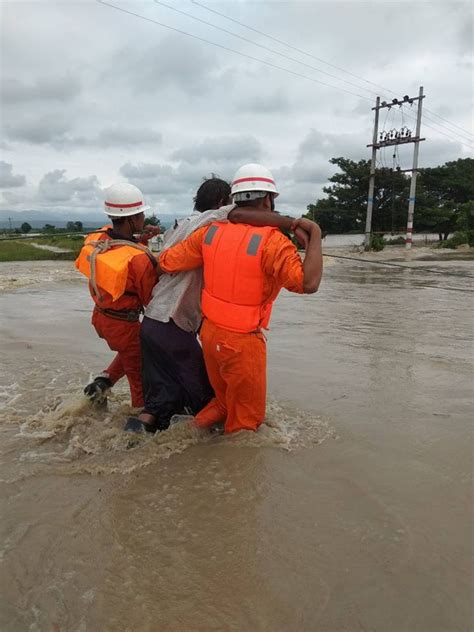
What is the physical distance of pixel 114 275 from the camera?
3.24 m

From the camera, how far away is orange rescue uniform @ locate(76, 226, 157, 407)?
3336mm

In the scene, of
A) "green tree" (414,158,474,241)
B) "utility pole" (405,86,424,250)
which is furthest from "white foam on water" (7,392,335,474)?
"green tree" (414,158,474,241)

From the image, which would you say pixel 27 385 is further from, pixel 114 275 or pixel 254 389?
pixel 254 389

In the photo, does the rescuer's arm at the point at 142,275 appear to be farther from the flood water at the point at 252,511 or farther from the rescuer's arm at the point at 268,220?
the flood water at the point at 252,511

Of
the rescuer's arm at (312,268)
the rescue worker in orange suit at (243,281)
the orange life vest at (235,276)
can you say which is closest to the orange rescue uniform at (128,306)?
the rescue worker in orange suit at (243,281)

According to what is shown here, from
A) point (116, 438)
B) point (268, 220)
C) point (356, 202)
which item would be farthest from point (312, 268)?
point (356, 202)

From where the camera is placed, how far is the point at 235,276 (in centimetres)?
290

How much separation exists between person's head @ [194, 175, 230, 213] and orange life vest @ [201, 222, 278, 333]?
0.46 metres

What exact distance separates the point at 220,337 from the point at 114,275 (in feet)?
2.62

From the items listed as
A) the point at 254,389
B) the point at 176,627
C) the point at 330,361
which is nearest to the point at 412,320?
the point at 330,361

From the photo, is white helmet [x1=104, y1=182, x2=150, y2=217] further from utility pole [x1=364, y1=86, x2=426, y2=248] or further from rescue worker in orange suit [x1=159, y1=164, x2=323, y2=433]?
utility pole [x1=364, y1=86, x2=426, y2=248]

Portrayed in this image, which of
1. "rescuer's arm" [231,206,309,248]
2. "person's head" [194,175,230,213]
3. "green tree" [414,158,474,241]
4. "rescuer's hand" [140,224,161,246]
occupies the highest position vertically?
"green tree" [414,158,474,241]

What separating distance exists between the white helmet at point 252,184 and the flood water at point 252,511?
4.66ft

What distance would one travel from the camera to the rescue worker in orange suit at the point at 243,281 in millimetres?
2783
